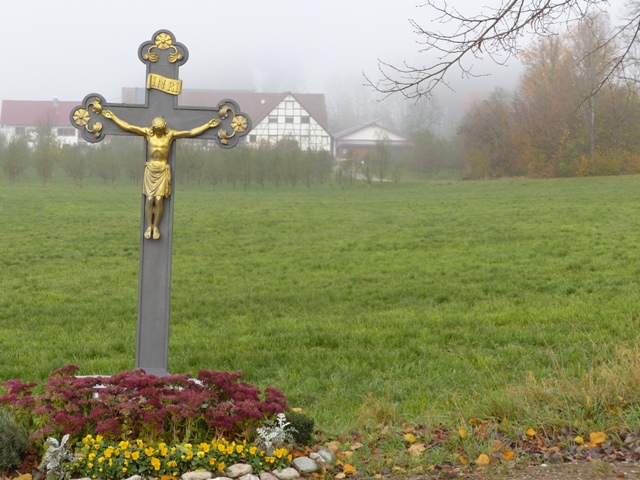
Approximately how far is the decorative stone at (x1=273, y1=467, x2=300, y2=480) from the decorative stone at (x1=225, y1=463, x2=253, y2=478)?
0.48 feet

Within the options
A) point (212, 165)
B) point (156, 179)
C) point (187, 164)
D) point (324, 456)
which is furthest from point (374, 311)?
point (212, 165)

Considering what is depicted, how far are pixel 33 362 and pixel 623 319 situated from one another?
630 centimetres

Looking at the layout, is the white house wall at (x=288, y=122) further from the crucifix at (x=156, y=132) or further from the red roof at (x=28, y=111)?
the crucifix at (x=156, y=132)

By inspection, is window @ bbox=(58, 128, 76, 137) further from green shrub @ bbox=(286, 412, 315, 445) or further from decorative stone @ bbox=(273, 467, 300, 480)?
decorative stone @ bbox=(273, 467, 300, 480)

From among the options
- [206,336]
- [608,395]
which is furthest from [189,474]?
[206,336]

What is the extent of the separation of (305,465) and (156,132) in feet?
9.78

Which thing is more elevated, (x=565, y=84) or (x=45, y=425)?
(x=565, y=84)

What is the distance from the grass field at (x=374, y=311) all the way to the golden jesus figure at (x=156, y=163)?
1.85 meters

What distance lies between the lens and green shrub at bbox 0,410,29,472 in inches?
159

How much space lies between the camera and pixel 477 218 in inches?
863

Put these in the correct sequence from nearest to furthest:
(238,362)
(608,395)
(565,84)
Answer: (608,395), (238,362), (565,84)

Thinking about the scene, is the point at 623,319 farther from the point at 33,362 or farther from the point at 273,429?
the point at 33,362

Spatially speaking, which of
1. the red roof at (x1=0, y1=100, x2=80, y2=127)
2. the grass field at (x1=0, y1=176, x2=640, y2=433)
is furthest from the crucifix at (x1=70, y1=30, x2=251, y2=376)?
the red roof at (x1=0, y1=100, x2=80, y2=127)

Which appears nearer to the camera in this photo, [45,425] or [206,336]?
[45,425]
